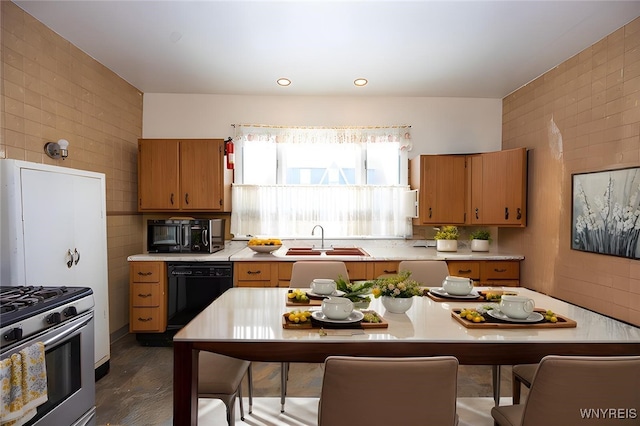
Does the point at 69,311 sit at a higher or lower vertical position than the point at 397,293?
lower

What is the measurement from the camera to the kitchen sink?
365 cm

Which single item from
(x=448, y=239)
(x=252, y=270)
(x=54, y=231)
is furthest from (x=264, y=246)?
(x=448, y=239)

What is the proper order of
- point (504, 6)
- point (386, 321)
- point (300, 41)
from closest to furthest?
point (386, 321), point (504, 6), point (300, 41)

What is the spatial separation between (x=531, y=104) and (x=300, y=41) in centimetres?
248

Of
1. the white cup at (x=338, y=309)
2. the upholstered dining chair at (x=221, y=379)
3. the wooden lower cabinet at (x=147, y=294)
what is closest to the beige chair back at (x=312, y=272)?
the upholstered dining chair at (x=221, y=379)

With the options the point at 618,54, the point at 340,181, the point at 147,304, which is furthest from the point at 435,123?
the point at 147,304

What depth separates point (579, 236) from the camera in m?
2.90

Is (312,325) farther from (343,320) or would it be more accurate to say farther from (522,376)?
(522,376)

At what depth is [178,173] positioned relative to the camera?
12.0ft

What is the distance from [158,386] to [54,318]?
125cm

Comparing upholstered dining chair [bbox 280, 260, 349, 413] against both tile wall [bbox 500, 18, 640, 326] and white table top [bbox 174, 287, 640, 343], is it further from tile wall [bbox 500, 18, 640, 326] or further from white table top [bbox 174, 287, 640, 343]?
tile wall [bbox 500, 18, 640, 326]

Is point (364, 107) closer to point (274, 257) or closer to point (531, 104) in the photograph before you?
point (531, 104)

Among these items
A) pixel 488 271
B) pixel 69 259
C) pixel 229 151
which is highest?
pixel 229 151

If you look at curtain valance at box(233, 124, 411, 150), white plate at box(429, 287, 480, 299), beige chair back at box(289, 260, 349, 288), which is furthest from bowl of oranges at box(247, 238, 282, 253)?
white plate at box(429, 287, 480, 299)
